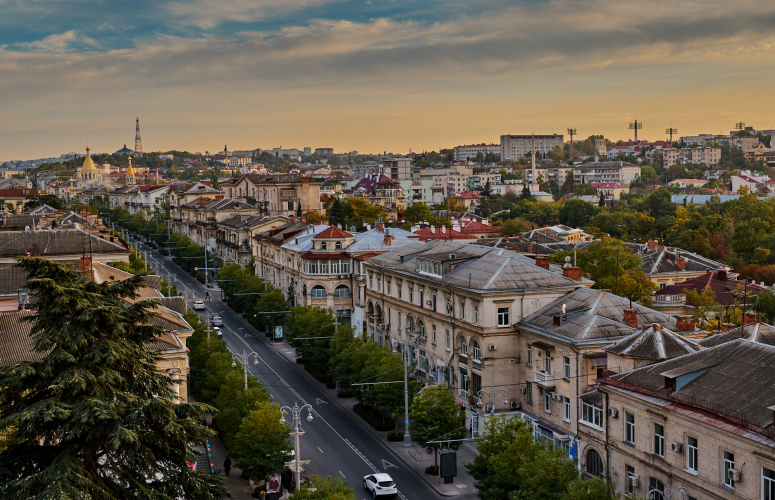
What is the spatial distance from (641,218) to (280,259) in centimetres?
8916

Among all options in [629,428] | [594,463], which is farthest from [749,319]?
[594,463]

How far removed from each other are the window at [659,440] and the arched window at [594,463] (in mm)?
4913

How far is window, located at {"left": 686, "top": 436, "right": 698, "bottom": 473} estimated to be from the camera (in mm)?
32781

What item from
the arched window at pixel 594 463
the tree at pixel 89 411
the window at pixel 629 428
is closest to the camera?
the tree at pixel 89 411

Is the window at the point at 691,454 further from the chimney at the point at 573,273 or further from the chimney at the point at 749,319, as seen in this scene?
the chimney at the point at 573,273

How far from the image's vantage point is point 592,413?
4178 centimetres

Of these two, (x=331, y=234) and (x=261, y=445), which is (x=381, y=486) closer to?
(x=261, y=445)

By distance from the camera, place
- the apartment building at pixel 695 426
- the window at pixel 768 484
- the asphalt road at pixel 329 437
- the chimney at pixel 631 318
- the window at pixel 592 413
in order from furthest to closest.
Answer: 1. the chimney at pixel 631 318
2. the asphalt road at pixel 329 437
3. the window at pixel 592 413
4. the apartment building at pixel 695 426
5. the window at pixel 768 484

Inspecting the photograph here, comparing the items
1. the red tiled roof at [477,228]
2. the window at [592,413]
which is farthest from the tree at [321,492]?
the red tiled roof at [477,228]

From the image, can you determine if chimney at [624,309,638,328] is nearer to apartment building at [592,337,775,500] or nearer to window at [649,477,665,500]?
apartment building at [592,337,775,500]

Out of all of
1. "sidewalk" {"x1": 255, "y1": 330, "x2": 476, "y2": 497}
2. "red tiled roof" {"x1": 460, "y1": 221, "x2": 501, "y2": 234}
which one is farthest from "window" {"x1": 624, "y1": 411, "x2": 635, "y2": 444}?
"red tiled roof" {"x1": 460, "y1": 221, "x2": 501, "y2": 234}

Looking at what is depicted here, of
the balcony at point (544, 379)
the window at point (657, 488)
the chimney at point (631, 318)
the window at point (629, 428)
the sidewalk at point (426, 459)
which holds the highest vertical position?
the chimney at point (631, 318)

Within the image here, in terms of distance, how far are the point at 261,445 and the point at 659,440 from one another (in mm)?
20212

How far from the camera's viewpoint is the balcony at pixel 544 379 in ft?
160
